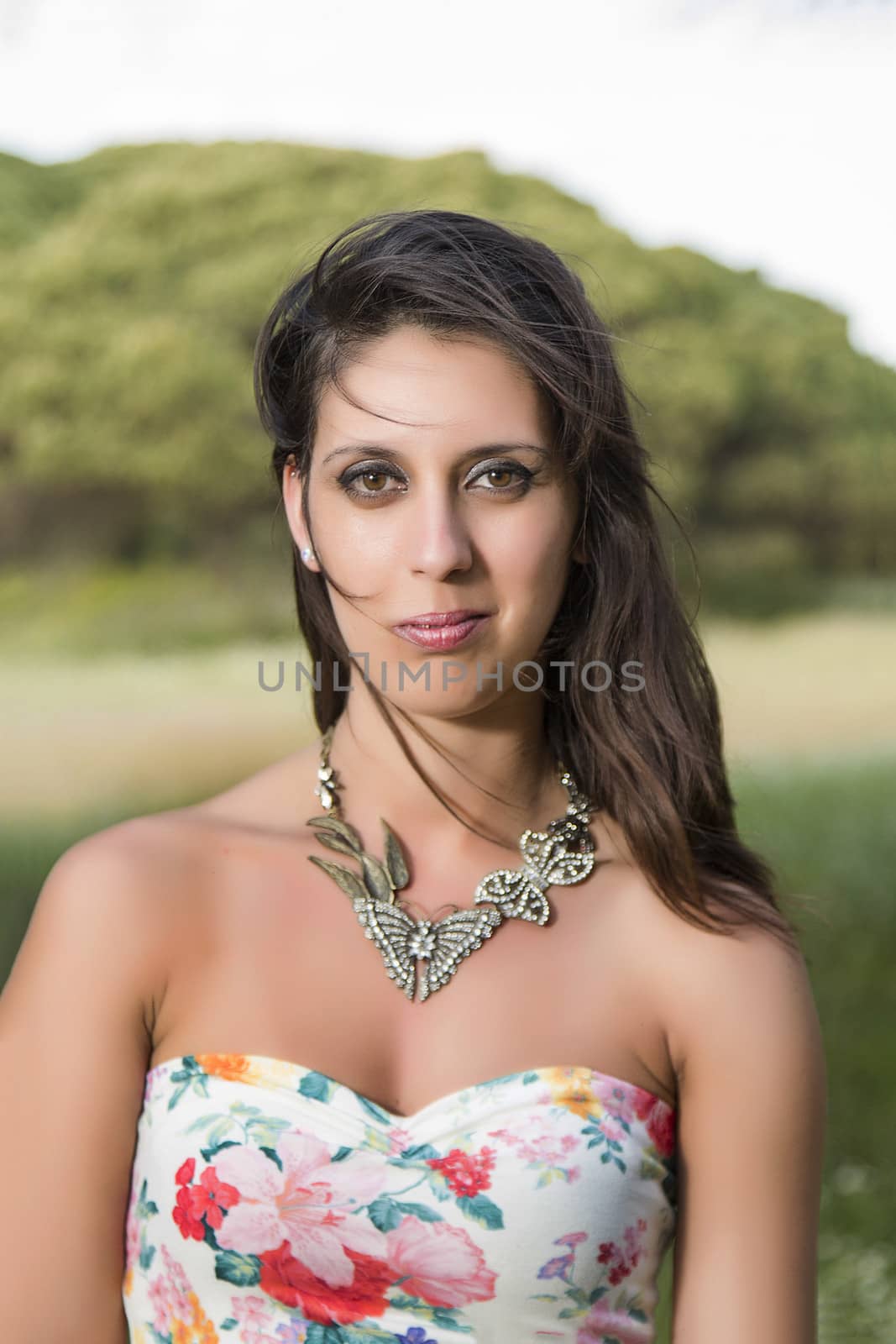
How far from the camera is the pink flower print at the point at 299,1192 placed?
3.86 feet

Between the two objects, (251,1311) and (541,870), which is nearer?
(251,1311)

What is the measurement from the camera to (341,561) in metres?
1.26

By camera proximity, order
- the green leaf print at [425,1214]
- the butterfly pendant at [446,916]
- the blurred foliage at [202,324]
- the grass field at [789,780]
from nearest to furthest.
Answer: the green leaf print at [425,1214] < the butterfly pendant at [446,916] < the grass field at [789,780] < the blurred foliage at [202,324]

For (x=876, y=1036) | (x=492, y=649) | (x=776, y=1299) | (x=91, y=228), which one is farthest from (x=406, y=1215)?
(x=91, y=228)

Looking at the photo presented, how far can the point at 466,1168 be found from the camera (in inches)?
46.6

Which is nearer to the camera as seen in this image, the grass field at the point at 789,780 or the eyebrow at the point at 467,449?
the eyebrow at the point at 467,449

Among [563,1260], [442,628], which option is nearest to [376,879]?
[442,628]

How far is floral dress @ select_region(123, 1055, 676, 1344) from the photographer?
3.87 feet

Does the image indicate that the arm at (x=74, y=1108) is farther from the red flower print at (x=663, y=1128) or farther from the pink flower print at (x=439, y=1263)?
the red flower print at (x=663, y=1128)

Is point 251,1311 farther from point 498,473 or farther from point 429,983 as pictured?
point 498,473

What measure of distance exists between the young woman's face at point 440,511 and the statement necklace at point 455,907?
16 centimetres

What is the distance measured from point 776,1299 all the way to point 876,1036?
6.60 feet

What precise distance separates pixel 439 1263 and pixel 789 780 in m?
2.19

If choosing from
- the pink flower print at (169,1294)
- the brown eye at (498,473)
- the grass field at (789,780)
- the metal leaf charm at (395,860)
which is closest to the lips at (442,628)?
the brown eye at (498,473)
